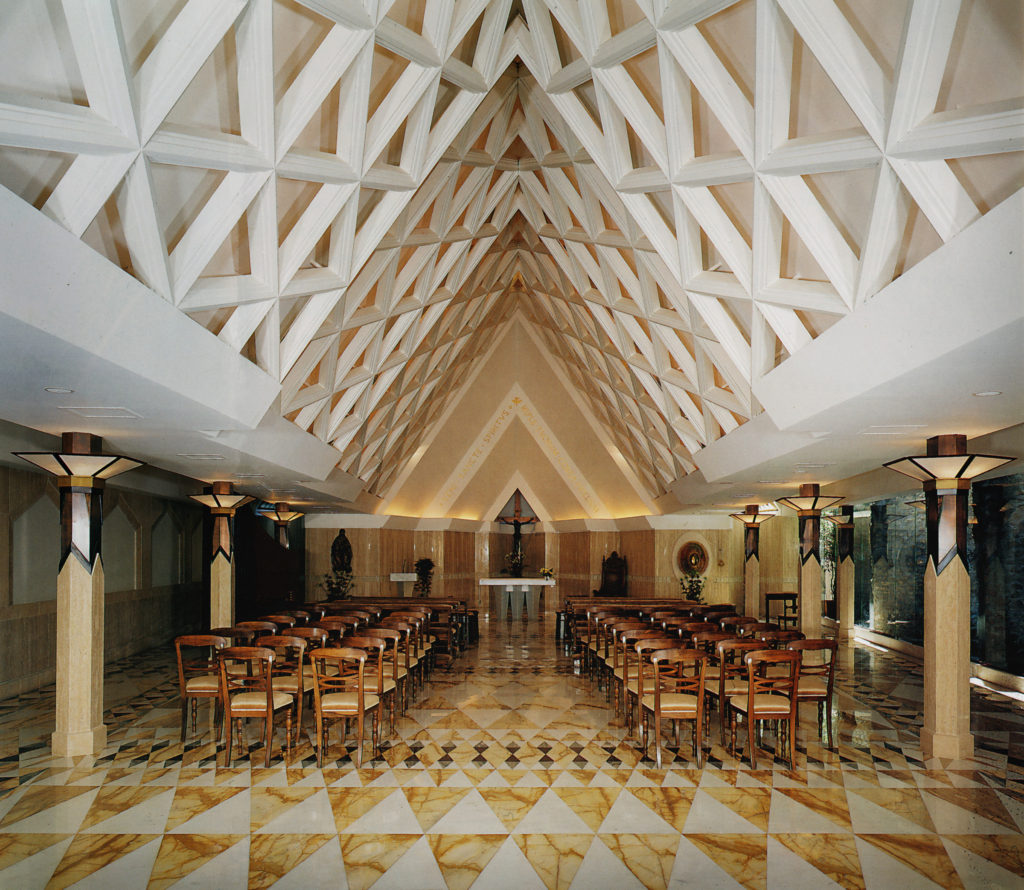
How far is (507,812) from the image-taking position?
5.28m

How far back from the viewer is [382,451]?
530 inches

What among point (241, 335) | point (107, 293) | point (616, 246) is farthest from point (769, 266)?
point (107, 293)


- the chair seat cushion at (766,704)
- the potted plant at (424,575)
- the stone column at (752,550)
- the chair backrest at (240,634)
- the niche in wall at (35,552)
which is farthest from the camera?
the potted plant at (424,575)

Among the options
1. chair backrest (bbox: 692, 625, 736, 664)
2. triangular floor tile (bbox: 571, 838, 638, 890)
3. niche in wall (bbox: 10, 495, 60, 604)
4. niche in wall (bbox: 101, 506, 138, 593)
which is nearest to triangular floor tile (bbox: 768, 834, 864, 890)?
triangular floor tile (bbox: 571, 838, 638, 890)

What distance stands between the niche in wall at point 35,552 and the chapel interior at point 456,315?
0.08 metres

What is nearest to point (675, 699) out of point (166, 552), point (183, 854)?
point (183, 854)

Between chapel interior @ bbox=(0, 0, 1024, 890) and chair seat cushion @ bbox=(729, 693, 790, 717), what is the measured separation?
149 millimetres

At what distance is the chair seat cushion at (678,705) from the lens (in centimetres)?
651

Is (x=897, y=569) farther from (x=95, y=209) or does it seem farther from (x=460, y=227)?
(x=95, y=209)

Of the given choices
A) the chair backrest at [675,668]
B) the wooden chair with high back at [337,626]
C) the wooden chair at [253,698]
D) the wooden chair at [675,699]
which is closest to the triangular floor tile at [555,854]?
the wooden chair at [675,699]

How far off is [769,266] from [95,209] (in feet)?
13.6

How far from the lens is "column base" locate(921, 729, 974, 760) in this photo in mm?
6586

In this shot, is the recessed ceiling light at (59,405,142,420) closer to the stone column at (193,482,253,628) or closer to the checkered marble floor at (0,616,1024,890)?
the checkered marble floor at (0,616,1024,890)

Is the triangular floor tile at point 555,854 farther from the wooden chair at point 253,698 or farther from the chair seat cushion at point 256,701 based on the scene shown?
the chair seat cushion at point 256,701
